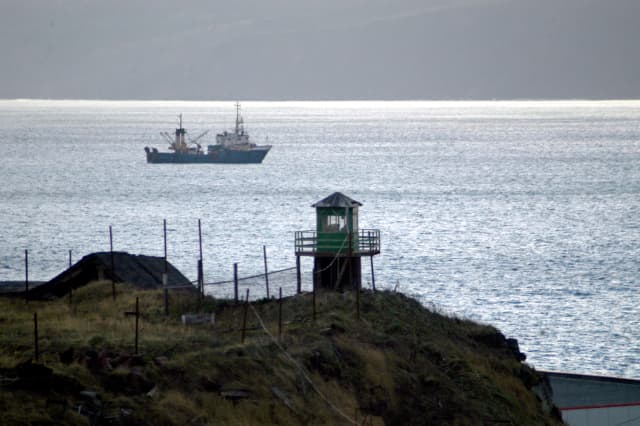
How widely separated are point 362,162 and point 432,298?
400ft

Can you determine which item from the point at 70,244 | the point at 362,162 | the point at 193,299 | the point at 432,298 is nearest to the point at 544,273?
the point at 432,298

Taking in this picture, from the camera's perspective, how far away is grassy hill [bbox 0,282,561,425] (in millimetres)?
23703

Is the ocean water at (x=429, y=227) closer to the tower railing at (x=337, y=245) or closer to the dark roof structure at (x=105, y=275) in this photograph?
the tower railing at (x=337, y=245)

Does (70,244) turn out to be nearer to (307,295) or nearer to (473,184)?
(307,295)

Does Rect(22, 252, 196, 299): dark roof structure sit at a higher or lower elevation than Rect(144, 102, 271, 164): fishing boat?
lower

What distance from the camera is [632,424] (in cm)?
3766

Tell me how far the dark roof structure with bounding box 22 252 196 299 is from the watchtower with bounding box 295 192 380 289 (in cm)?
421

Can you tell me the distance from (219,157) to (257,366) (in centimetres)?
15331

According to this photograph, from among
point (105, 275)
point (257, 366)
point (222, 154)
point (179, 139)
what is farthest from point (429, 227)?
point (179, 139)

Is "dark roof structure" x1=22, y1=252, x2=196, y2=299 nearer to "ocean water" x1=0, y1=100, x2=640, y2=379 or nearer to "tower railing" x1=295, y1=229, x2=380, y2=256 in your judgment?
"tower railing" x1=295, y1=229, x2=380, y2=256

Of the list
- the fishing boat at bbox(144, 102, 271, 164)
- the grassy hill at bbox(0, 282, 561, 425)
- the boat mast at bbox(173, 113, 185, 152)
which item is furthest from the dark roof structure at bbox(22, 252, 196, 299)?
the boat mast at bbox(173, 113, 185, 152)

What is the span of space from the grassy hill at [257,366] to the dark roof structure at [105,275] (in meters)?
2.03

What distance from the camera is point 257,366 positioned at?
27.3m

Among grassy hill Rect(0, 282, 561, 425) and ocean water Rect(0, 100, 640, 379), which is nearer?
grassy hill Rect(0, 282, 561, 425)
